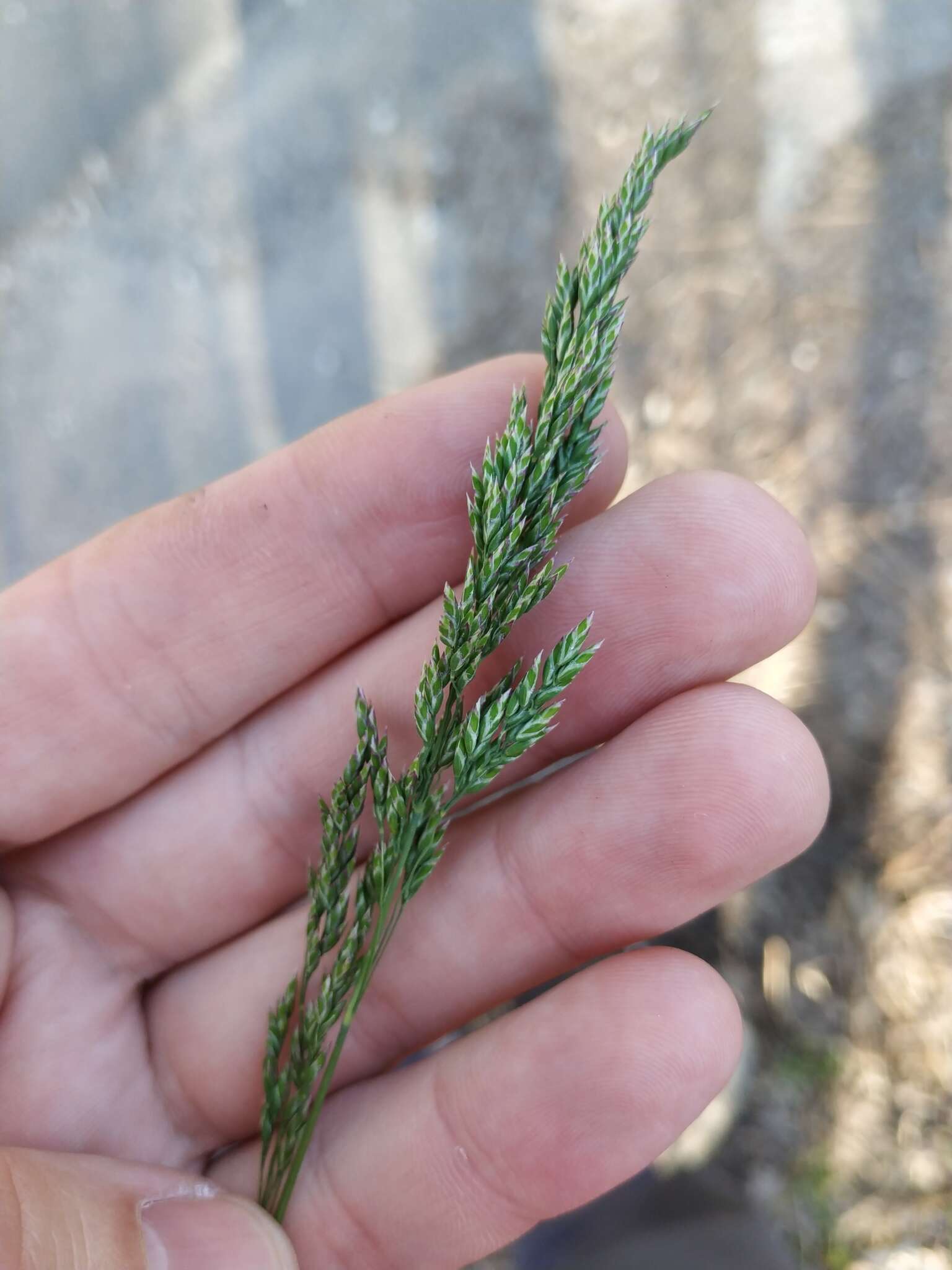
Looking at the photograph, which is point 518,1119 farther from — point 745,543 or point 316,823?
point 745,543

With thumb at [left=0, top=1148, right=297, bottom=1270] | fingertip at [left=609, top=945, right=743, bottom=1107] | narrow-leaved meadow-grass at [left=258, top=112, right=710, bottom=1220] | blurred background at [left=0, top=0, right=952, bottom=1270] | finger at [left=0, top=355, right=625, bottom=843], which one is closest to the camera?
thumb at [left=0, top=1148, right=297, bottom=1270]

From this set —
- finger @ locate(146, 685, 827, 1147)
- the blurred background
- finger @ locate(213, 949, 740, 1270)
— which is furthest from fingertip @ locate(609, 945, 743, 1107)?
the blurred background

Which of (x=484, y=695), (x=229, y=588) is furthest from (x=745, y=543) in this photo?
(x=229, y=588)

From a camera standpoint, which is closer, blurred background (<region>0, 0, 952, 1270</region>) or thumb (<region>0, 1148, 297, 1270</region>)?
thumb (<region>0, 1148, 297, 1270</region>)

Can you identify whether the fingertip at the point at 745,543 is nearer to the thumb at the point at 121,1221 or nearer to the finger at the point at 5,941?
the thumb at the point at 121,1221

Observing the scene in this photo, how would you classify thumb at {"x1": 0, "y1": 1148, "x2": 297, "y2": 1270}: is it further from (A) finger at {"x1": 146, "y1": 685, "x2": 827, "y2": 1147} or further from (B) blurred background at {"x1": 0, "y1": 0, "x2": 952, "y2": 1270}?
(B) blurred background at {"x1": 0, "y1": 0, "x2": 952, "y2": 1270}

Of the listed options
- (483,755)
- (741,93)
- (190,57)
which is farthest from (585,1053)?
(190,57)

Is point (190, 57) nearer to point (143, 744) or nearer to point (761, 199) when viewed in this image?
point (761, 199)
